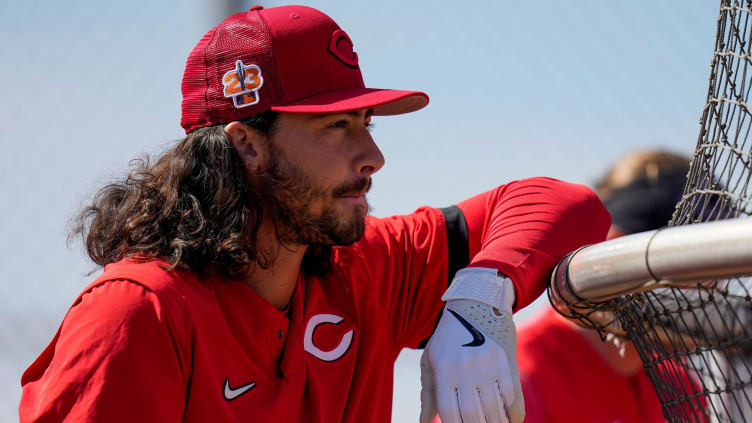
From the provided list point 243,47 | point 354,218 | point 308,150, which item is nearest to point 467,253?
point 354,218

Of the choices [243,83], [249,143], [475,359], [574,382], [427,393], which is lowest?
[574,382]

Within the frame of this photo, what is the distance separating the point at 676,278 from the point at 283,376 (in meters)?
0.93

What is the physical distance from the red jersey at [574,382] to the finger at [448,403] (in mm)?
1145

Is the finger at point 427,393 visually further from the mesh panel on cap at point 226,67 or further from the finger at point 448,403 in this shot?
the mesh panel on cap at point 226,67

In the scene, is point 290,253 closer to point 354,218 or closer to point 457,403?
point 354,218

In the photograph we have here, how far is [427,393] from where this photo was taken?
68.8 inches

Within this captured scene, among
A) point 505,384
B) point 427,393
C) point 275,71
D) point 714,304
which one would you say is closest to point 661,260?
point 714,304

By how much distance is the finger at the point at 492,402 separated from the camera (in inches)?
63.1

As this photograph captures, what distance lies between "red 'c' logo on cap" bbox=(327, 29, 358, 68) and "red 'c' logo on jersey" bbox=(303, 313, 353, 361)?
1.93 ft

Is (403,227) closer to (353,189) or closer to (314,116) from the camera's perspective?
(353,189)

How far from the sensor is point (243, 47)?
6.39ft

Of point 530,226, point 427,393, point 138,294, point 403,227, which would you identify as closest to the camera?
point 138,294

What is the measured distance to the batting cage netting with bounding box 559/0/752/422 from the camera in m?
1.35

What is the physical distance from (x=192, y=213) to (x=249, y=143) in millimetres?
209
